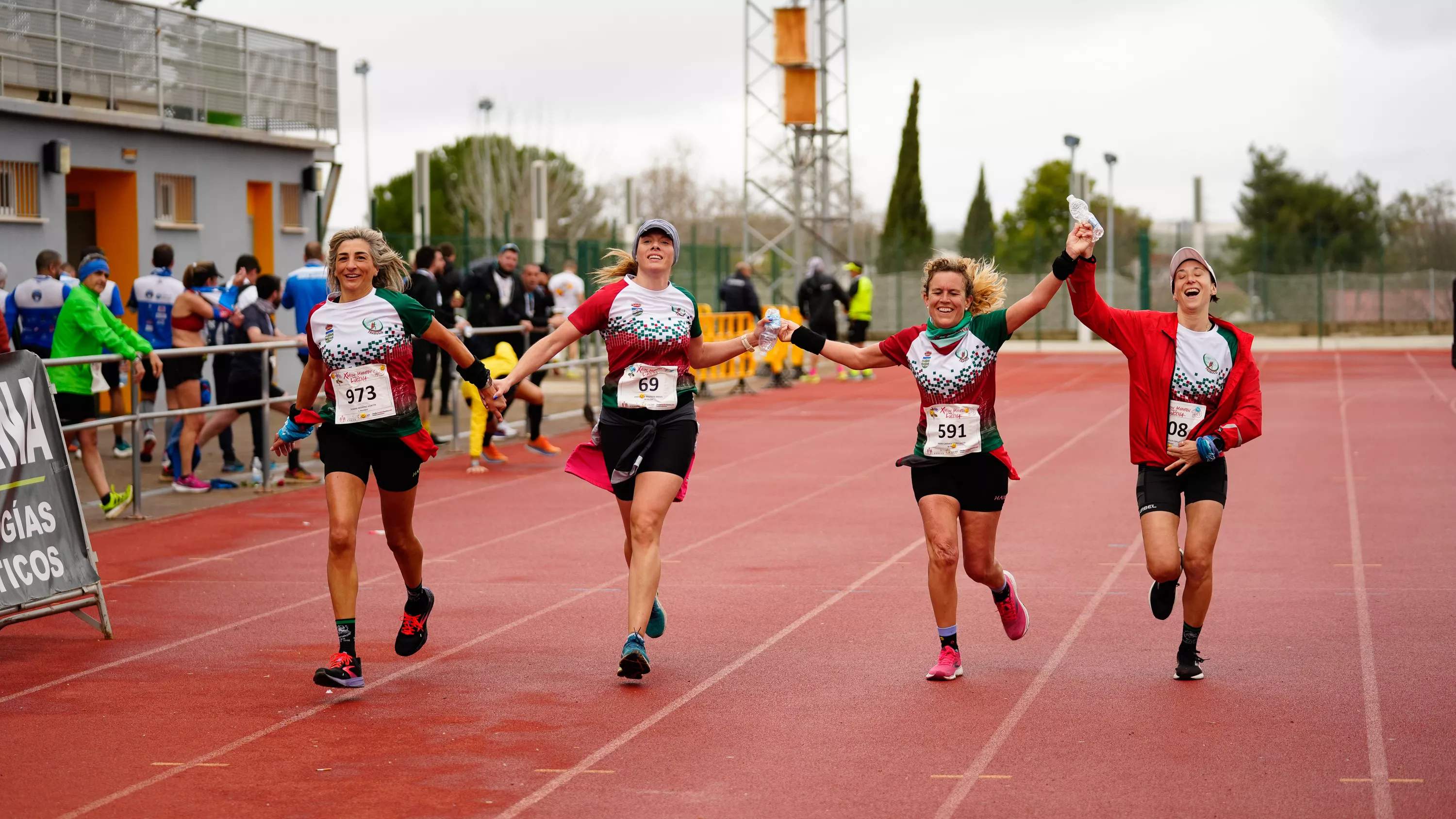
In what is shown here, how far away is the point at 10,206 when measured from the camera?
18.2 meters

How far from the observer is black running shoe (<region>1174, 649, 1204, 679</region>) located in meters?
6.77

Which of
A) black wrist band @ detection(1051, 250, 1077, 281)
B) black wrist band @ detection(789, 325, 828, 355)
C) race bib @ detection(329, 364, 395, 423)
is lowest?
race bib @ detection(329, 364, 395, 423)

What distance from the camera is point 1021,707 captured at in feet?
20.9

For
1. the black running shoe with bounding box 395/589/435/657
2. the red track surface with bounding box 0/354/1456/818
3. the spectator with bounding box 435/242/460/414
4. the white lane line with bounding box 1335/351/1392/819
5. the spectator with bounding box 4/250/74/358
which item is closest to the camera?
the white lane line with bounding box 1335/351/1392/819

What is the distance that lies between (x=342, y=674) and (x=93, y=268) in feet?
22.9

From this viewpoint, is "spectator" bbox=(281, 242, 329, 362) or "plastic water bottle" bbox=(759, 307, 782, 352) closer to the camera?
"plastic water bottle" bbox=(759, 307, 782, 352)

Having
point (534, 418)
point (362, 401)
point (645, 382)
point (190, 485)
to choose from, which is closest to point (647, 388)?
point (645, 382)

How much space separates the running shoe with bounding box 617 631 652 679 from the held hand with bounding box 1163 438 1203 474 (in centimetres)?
230

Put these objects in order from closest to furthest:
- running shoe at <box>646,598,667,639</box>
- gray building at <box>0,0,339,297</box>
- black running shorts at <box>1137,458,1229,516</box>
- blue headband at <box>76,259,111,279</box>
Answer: black running shorts at <box>1137,458,1229,516</box>, running shoe at <box>646,598,667,639</box>, blue headband at <box>76,259,111,279</box>, gray building at <box>0,0,339,297</box>

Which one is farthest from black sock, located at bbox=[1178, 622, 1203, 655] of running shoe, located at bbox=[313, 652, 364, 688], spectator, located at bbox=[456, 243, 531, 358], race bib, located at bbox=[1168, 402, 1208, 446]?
spectator, located at bbox=[456, 243, 531, 358]

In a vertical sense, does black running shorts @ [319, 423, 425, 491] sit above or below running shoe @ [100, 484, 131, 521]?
above

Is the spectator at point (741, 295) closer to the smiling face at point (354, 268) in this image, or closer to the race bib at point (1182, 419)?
the smiling face at point (354, 268)

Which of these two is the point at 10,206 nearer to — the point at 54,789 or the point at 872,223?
the point at 54,789

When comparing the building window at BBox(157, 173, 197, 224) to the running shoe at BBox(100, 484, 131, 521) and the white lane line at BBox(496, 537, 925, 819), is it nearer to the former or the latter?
the running shoe at BBox(100, 484, 131, 521)
